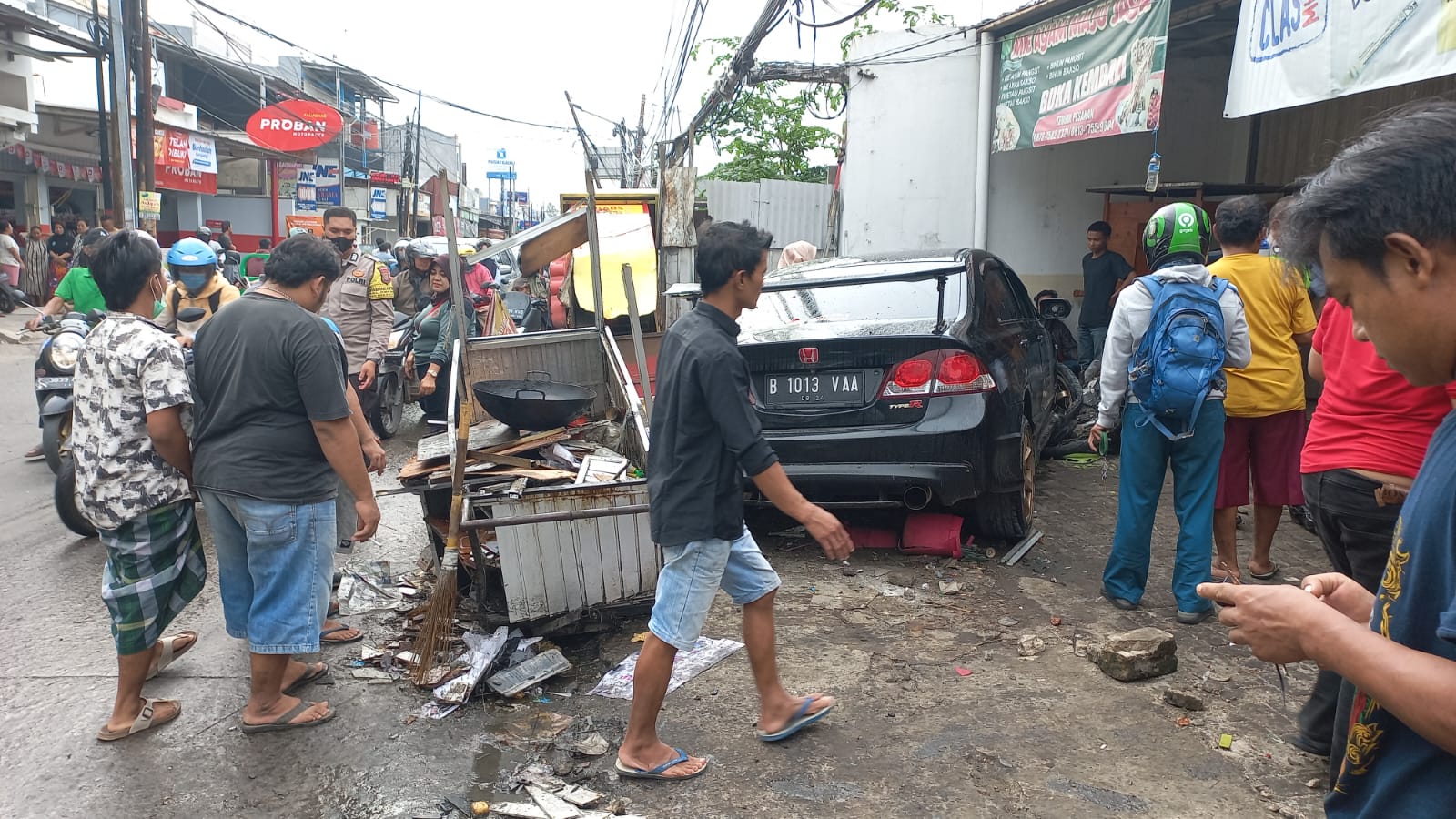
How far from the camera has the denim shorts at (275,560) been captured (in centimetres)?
331

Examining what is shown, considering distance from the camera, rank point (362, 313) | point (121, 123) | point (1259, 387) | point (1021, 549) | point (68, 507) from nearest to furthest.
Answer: point (1259, 387) → point (1021, 549) → point (68, 507) → point (362, 313) → point (121, 123)

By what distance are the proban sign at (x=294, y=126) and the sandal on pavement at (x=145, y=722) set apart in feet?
55.8

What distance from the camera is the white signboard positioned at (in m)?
4.88

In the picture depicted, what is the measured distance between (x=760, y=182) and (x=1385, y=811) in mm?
13441

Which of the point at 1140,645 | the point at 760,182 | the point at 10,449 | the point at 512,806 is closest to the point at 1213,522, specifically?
the point at 1140,645

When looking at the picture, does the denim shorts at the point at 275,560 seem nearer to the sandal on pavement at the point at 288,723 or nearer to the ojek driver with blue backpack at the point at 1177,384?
the sandal on pavement at the point at 288,723

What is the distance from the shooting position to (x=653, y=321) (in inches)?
385

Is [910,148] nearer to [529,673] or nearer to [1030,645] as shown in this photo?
[1030,645]

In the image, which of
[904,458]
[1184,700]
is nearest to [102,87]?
[904,458]

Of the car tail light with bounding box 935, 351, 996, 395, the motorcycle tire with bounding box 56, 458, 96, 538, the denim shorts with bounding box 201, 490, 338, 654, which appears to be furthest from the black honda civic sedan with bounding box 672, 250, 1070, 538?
the motorcycle tire with bounding box 56, 458, 96, 538

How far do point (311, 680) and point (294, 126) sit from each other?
58.8 ft

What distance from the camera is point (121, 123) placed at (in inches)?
512

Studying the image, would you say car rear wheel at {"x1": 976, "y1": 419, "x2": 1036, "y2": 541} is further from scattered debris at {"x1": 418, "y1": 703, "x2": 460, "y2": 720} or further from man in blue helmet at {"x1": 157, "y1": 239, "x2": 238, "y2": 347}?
man in blue helmet at {"x1": 157, "y1": 239, "x2": 238, "y2": 347}

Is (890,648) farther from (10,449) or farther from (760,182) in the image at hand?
(760,182)
